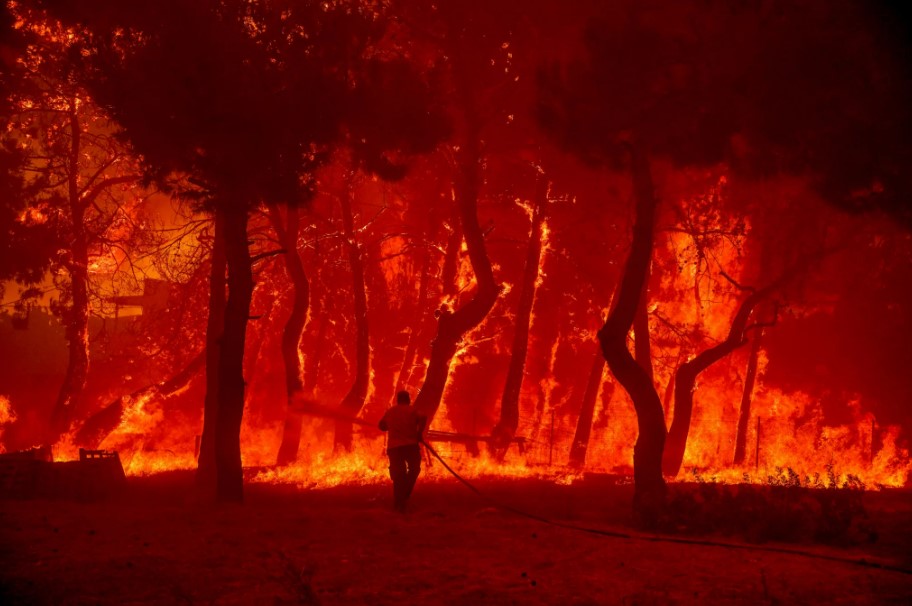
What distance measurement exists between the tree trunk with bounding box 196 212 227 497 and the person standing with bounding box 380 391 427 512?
494 cm

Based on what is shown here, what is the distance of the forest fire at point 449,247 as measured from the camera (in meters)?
11.3

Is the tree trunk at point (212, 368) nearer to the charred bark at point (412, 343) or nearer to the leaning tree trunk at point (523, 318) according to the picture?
the leaning tree trunk at point (523, 318)

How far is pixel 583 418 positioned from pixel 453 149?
404 inches

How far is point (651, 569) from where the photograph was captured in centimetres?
998

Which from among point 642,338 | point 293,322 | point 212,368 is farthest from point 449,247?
point 212,368

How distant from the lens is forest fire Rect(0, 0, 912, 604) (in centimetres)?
1133

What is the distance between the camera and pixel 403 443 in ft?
48.0

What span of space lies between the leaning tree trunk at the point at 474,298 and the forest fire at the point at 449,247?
0.07 metres

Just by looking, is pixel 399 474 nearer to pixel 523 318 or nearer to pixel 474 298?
pixel 474 298

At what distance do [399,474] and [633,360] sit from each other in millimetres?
4341

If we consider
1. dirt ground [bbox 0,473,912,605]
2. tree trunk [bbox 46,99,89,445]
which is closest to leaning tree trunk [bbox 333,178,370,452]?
tree trunk [bbox 46,99,89,445]

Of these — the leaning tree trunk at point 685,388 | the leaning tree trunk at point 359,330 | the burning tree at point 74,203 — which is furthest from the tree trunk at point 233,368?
the leaning tree trunk at point 685,388

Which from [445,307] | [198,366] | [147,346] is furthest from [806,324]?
[147,346]

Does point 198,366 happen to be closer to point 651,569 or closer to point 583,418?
point 583,418
